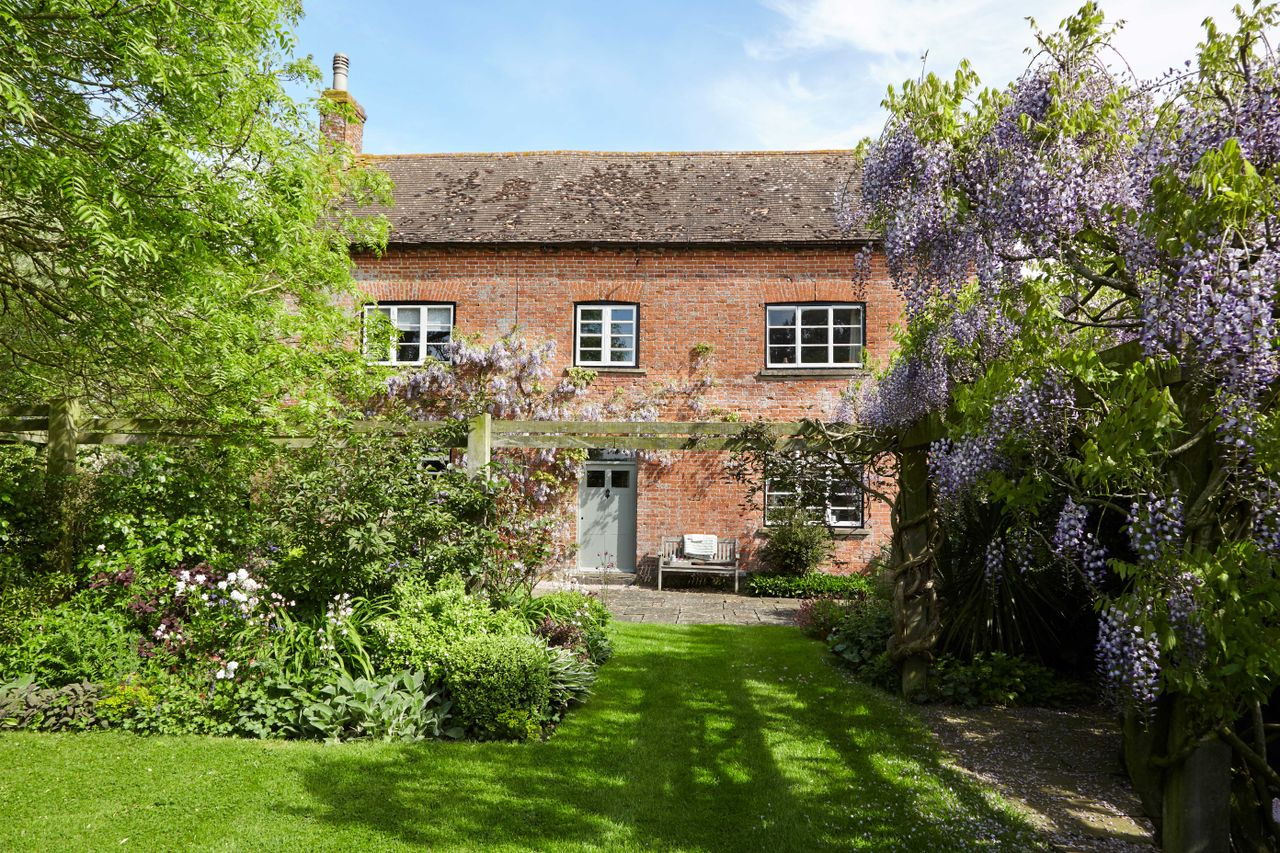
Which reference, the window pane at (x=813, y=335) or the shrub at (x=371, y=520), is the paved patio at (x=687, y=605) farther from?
the window pane at (x=813, y=335)

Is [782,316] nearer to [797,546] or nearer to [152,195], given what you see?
[797,546]

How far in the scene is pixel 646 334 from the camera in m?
13.7

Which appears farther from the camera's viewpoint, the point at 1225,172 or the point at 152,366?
the point at 152,366

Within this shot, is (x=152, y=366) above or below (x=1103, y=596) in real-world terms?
above

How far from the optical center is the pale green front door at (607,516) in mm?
13852

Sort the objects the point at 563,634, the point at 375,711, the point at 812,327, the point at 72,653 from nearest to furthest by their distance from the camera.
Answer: the point at 375,711
the point at 72,653
the point at 563,634
the point at 812,327

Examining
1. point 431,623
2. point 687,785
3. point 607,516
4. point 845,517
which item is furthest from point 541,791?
point 845,517

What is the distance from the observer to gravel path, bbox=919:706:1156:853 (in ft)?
13.7

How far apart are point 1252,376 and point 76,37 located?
567 centimetres

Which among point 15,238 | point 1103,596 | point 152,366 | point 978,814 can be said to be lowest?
point 978,814

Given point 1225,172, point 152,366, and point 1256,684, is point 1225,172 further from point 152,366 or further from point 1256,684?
point 152,366

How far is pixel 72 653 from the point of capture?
18.9 ft

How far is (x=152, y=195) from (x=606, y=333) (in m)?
9.47

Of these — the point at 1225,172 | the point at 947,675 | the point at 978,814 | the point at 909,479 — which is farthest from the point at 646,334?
the point at 1225,172
